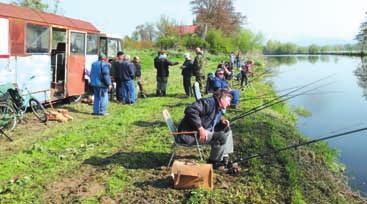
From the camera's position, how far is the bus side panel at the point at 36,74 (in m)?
11.4

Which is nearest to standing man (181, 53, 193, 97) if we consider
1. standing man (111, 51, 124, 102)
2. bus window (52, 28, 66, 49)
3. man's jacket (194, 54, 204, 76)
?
man's jacket (194, 54, 204, 76)

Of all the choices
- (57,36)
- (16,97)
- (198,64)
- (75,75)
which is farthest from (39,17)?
(198,64)

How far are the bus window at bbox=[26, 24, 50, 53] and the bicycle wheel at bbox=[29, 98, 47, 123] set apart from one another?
1.37 m

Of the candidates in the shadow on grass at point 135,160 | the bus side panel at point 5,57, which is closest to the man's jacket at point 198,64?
the bus side panel at point 5,57

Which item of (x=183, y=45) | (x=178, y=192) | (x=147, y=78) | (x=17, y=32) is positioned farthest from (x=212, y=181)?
(x=183, y=45)

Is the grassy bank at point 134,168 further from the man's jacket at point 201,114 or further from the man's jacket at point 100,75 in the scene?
the man's jacket at point 100,75

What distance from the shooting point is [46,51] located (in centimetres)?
1274

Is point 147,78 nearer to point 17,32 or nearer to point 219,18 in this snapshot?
point 17,32

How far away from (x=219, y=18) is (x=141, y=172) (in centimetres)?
6579

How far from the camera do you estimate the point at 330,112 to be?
2064cm

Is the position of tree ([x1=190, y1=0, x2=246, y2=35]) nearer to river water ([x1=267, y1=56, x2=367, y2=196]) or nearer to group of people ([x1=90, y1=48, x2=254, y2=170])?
river water ([x1=267, y1=56, x2=367, y2=196])

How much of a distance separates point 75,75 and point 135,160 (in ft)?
23.3

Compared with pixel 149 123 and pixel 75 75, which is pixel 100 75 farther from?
pixel 149 123

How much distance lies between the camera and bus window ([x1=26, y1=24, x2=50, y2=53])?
1177 centimetres
